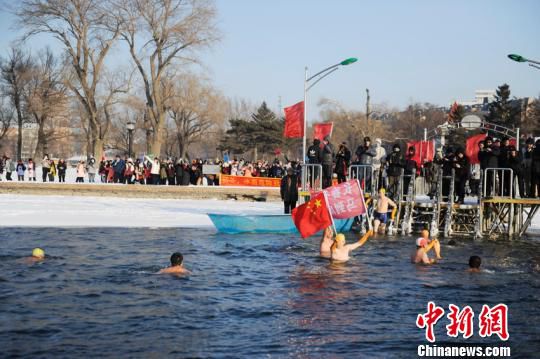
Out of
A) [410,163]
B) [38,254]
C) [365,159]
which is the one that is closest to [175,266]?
[38,254]

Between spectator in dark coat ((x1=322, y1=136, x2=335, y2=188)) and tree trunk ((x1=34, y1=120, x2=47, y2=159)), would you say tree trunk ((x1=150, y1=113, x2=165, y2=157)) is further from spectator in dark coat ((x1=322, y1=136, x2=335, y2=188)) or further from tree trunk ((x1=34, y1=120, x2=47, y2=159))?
spectator in dark coat ((x1=322, y1=136, x2=335, y2=188))

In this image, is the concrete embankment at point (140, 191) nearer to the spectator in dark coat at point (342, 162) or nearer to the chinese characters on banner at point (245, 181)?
the chinese characters on banner at point (245, 181)

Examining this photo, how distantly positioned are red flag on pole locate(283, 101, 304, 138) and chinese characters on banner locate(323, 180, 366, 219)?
380 inches

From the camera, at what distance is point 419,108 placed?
114 meters

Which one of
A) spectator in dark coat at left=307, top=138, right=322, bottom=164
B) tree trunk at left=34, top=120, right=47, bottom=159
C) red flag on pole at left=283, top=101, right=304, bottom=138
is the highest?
tree trunk at left=34, top=120, right=47, bottom=159

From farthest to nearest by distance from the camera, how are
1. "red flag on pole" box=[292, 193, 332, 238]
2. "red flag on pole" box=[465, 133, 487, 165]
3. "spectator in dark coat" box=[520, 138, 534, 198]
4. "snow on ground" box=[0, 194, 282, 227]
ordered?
1. "red flag on pole" box=[465, 133, 487, 165]
2. "snow on ground" box=[0, 194, 282, 227]
3. "spectator in dark coat" box=[520, 138, 534, 198]
4. "red flag on pole" box=[292, 193, 332, 238]

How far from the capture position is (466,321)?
12.5 meters

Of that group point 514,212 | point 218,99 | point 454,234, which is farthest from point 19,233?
point 218,99

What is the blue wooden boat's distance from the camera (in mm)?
23656

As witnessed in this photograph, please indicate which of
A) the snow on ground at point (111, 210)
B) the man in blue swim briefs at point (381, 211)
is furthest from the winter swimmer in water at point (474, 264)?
the snow on ground at point (111, 210)

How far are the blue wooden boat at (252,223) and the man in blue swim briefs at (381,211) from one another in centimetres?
309

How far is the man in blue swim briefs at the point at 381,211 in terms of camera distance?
80.0ft

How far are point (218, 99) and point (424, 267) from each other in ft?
222

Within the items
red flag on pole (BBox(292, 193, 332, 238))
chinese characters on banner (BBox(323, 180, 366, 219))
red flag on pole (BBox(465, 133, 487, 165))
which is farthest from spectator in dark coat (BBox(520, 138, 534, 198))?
red flag on pole (BBox(292, 193, 332, 238))
